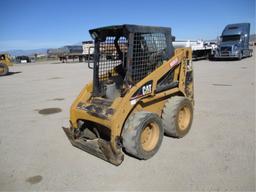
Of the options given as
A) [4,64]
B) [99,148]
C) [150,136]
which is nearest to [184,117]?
[150,136]

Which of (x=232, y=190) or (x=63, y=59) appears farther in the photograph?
(x=63, y=59)

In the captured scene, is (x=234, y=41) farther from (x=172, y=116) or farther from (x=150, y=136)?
(x=150, y=136)

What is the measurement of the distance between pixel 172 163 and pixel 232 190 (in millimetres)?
1040

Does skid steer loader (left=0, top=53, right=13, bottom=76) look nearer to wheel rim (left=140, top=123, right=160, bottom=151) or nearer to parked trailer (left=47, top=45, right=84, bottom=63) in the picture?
parked trailer (left=47, top=45, right=84, bottom=63)

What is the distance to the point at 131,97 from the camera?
13.3 feet

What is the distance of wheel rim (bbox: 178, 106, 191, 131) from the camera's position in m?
5.22

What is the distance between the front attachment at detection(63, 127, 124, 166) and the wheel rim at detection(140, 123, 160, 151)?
0.58 meters

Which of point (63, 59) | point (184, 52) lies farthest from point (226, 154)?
point (63, 59)

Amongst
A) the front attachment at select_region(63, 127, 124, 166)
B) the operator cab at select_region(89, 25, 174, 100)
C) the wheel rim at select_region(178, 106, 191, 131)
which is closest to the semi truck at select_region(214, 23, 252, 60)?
the wheel rim at select_region(178, 106, 191, 131)

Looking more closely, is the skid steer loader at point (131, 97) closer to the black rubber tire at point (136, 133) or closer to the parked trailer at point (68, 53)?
the black rubber tire at point (136, 133)

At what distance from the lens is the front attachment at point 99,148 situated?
152 inches

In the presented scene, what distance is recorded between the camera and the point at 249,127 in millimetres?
5496

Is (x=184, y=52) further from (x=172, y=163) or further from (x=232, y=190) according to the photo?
(x=232, y=190)

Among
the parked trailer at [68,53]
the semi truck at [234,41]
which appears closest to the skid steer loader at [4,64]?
the parked trailer at [68,53]
